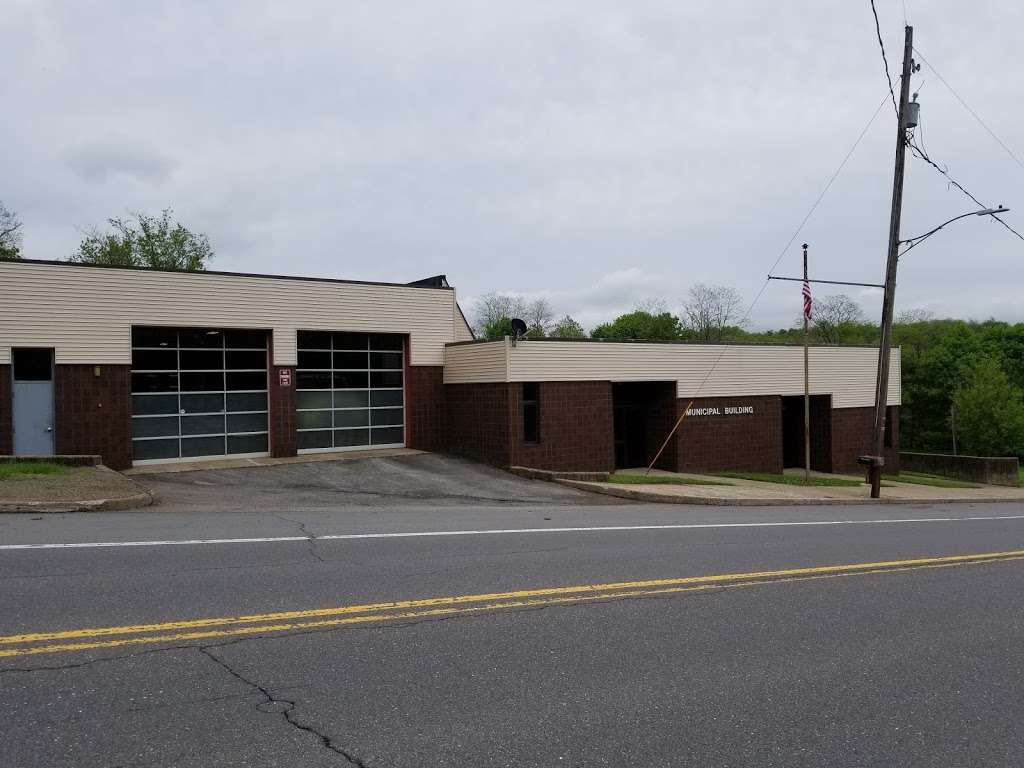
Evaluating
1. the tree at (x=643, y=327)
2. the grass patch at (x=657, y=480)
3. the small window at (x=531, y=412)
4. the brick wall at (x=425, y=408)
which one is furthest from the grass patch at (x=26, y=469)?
the tree at (x=643, y=327)

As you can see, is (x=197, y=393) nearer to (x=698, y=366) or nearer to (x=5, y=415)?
(x=5, y=415)

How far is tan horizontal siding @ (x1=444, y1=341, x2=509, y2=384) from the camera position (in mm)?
22703

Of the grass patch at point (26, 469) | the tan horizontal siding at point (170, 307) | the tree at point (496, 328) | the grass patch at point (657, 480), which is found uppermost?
the tree at point (496, 328)

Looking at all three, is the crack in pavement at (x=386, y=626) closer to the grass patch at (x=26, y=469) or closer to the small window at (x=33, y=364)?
the grass patch at (x=26, y=469)

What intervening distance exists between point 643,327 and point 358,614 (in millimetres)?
68602

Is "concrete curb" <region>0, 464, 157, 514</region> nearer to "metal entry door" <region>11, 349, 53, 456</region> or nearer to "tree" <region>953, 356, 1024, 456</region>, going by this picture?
"metal entry door" <region>11, 349, 53, 456</region>

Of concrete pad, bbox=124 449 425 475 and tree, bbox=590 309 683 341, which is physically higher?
tree, bbox=590 309 683 341

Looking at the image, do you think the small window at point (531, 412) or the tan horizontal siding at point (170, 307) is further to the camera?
the small window at point (531, 412)

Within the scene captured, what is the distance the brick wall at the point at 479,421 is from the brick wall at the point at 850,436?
14.3 meters

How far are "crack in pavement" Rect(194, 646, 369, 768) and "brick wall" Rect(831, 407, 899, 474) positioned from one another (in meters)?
28.7

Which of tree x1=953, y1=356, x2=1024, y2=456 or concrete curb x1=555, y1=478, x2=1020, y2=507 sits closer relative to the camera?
concrete curb x1=555, y1=478, x2=1020, y2=507

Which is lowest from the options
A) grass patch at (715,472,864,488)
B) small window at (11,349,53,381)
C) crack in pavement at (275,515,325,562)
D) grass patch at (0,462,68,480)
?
grass patch at (715,472,864,488)

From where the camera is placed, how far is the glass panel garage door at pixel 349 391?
2309 centimetres

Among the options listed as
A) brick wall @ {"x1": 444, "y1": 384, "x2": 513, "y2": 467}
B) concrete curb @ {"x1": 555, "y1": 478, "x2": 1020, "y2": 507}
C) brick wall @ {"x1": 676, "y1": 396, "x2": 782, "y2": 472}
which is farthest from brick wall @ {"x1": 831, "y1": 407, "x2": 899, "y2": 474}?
brick wall @ {"x1": 444, "y1": 384, "x2": 513, "y2": 467}
